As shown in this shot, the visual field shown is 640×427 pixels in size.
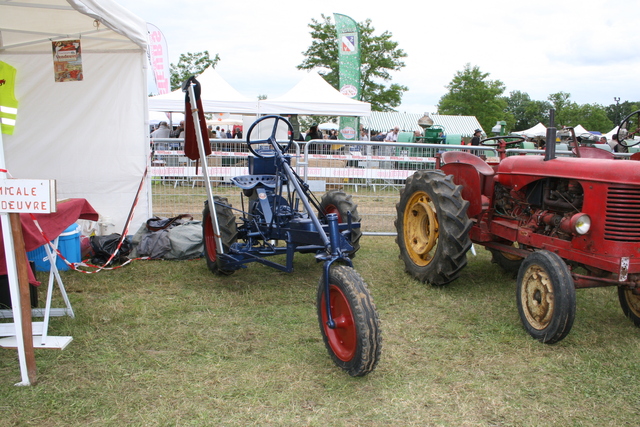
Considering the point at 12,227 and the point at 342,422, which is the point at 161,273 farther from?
the point at 342,422

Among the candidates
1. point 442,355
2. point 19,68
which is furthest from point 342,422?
point 19,68

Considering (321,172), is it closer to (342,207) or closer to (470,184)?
(342,207)

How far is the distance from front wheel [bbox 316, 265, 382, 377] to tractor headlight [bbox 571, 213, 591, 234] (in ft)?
5.59

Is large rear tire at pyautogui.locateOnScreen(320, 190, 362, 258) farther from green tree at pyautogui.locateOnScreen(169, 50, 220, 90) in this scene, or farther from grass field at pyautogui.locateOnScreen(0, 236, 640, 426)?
green tree at pyautogui.locateOnScreen(169, 50, 220, 90)

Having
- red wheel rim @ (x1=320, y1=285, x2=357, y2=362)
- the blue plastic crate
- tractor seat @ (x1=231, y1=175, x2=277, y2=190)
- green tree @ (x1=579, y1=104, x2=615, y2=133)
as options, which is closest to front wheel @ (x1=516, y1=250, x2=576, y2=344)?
red wheel rim @ (x1=320, y1=285, x2=357, y2=362)

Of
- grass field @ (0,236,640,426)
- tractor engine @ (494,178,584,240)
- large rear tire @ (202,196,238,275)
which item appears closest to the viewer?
grass field @ (0,236,640,426)

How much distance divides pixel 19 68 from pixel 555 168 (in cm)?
596

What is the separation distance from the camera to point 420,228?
5137mm

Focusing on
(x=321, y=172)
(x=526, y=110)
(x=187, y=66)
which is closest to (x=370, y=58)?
(x=187, y=66)

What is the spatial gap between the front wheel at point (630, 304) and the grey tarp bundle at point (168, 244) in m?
4.18

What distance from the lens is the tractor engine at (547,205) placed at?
3.83m

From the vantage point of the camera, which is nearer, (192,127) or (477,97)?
(192,127)

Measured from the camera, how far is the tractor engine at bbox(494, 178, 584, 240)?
151 inches

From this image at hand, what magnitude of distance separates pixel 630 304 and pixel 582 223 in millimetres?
912
